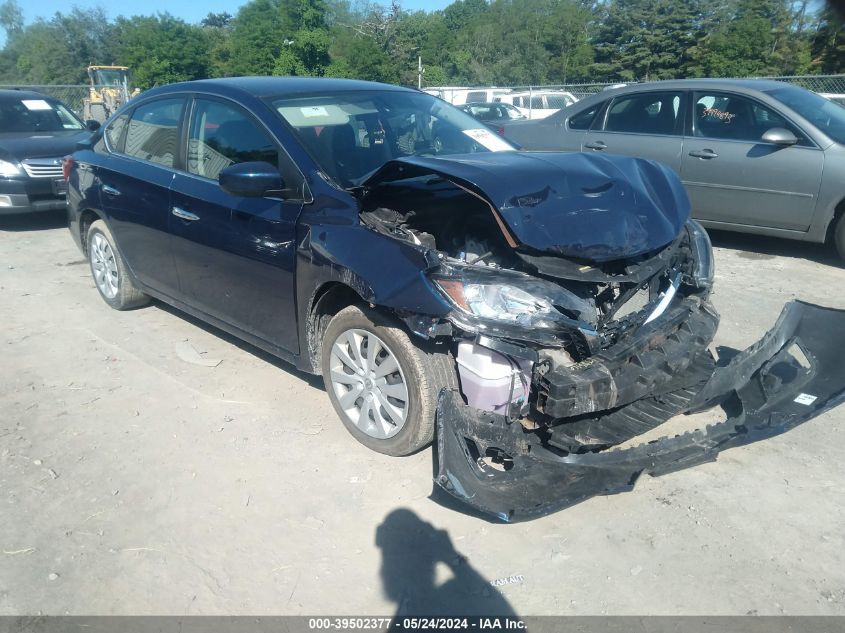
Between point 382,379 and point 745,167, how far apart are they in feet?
16.3

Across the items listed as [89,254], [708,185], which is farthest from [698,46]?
[89,254]

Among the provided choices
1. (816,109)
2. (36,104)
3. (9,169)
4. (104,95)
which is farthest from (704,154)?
(104,95)

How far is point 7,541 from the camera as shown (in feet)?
10.1

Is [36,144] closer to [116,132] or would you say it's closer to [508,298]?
[116,132]

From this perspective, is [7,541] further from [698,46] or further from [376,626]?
[698,46]

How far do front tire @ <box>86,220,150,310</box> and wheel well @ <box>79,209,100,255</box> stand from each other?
6 centimetres

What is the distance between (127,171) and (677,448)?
4.17 m

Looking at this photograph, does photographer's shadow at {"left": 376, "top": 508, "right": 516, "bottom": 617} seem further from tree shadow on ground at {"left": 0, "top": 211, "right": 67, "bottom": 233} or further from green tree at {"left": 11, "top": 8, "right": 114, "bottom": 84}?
green tree at {"left": 11, "top": 8, "right": 114, "bottom": 84}

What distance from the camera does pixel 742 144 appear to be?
679 centimetres

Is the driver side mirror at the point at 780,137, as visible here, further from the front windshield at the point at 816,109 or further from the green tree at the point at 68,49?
the green tree at the point at 68,49

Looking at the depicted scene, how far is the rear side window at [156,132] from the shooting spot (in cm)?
472

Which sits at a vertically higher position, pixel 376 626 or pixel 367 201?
pixel 367 201

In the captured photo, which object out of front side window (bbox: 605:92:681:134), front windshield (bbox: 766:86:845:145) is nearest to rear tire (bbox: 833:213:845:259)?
front windshield (bbox: 766:86:845:145)

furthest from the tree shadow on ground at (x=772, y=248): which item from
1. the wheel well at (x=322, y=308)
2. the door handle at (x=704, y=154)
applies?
the wheel well at (x=322, y=308)
